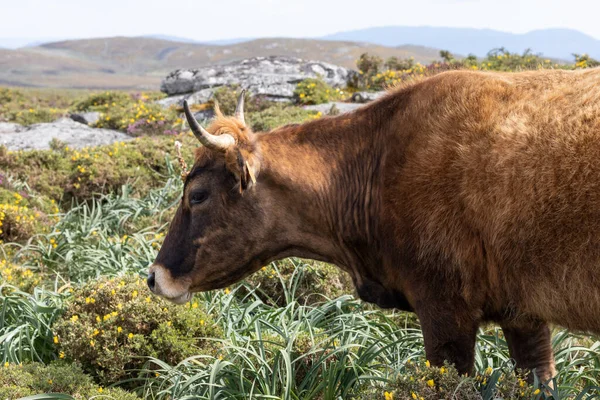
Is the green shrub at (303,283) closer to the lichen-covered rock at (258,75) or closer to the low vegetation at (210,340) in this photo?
the low vegetation at (210,340)

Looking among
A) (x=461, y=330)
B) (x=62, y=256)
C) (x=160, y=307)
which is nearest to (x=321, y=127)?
(x=461, y=330)

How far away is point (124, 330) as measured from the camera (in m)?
5.71

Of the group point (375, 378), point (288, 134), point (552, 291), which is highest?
point (288, 134)

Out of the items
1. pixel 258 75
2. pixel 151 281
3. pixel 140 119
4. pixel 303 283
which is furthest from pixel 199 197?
pixel 258 75

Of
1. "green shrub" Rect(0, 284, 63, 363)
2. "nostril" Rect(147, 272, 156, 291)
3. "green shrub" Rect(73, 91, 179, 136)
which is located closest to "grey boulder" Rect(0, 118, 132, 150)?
"green shrub" Rect(73, 91, 179, 136)

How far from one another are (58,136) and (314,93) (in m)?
6.66

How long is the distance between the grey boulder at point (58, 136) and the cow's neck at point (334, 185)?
36.0 feet

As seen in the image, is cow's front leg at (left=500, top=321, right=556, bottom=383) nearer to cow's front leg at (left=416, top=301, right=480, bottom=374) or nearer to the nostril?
cow's front leg at (left=416, top=301, right=480, bottom=374)

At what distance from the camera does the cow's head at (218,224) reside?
4.69 meters

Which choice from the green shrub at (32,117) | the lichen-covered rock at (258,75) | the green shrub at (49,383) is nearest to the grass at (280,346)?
the green shrub at (49,383)

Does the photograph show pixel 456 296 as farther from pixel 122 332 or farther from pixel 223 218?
pixel 122 332

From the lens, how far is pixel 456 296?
412cm

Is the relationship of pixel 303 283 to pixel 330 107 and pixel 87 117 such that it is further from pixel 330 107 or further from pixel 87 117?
pixel 87 117

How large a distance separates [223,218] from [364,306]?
2.42 meters
